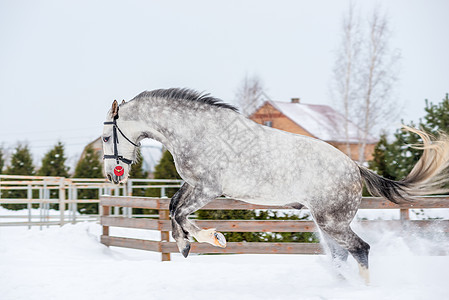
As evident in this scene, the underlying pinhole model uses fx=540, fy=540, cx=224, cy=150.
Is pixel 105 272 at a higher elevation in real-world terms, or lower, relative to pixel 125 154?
lower

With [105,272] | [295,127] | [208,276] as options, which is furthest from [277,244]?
[295,127]

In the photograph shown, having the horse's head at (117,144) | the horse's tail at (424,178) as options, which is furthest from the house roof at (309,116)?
the horse's head at (117,144)

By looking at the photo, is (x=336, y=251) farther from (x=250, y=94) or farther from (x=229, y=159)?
(x=250, y=94)

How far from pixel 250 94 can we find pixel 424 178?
60.1 feet

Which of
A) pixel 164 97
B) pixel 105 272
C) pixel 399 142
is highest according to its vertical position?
pixel 164 97

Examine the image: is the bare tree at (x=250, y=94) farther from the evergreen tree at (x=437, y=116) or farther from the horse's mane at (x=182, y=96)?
the horse's mane at (x=182, y=96)

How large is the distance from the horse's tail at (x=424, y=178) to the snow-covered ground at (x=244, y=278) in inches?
30.4

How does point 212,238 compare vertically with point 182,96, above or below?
below

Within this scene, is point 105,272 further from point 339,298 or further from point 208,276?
point 339,298

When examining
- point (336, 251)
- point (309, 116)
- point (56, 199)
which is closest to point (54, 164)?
point (56, 199)

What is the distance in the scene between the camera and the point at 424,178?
191 inches

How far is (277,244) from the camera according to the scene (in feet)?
22.5

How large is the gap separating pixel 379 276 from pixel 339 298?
3.40 feet

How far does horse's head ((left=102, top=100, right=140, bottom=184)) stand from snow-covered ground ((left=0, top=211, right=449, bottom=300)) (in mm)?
1048
